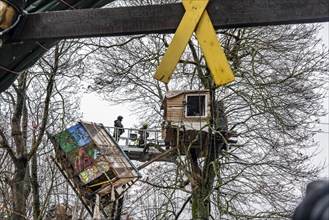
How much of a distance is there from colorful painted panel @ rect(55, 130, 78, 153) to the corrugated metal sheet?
3589 mm

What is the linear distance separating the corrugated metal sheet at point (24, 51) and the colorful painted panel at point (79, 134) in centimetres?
375

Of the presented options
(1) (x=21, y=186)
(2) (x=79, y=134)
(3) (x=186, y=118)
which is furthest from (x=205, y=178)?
(1) (x=21, y=186)

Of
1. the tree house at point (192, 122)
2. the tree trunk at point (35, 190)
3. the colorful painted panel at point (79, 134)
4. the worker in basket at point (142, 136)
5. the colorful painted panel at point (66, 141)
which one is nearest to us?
the colorful painted panel at point (66, 141)

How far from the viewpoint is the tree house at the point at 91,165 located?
212 inches

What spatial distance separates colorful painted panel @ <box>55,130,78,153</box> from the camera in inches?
218

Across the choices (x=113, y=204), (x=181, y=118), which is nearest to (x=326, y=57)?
(x=181, y=118)

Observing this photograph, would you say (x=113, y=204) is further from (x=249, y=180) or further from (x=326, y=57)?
(x=326, y=57)

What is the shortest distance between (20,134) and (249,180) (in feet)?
13.3

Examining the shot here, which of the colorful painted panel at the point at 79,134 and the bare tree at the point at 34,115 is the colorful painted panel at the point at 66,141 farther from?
the bare tree at the point at 34,115

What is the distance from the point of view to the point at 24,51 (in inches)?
78.9

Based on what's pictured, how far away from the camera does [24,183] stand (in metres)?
6.77

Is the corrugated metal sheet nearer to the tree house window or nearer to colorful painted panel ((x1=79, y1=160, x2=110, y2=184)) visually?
colorful painted panel ((x1=79, y1=160, x2=110, y2=184))

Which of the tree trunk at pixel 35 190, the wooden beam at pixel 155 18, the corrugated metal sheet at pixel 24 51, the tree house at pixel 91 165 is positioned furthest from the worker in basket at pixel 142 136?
the wooden beam at pixel 155 18

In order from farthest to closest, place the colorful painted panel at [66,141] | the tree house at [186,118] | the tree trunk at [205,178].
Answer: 1. the tree house at [186,118]
2. the tree trunk at [205,178]
3. the colorful painted panel at [66,141]
